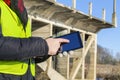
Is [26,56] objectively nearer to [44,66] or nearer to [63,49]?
[63,49]

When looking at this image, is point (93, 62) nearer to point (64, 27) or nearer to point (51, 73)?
point (64, 27)

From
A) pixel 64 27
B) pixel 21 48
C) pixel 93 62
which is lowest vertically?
pixel 93 62

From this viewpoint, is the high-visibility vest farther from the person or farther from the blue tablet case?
the blue tablet case

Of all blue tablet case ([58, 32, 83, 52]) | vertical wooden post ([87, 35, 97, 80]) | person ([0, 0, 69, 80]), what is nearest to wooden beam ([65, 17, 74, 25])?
vertical wooden post ([87, 35, 97, 80])

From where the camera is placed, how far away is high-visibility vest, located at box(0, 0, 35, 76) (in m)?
2.02

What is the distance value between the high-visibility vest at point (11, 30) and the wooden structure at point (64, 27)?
31.7 feet

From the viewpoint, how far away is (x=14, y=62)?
2043mm

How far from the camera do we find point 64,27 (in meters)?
14.3

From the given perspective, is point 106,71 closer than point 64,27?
No

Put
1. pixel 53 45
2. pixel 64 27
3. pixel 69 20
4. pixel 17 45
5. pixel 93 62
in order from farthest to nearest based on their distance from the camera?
pixel 93 62
pixel 69 20
pixel 64 27
pixel 53 45
pixel 17 45

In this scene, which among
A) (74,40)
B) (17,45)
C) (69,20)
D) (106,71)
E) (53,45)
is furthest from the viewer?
(106,71)

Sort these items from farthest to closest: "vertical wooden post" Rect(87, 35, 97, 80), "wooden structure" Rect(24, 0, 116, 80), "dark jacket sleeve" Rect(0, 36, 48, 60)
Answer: "vertical wooden post" Rect(87, 35, 97, 80), "wooden structure" Rect(24, 0, 116, 80), "dark jacket sleeve" Rect(0, 36, 48, 60)

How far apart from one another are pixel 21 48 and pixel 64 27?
12.4m

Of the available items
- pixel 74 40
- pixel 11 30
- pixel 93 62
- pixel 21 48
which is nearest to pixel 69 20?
pixel 93 62
